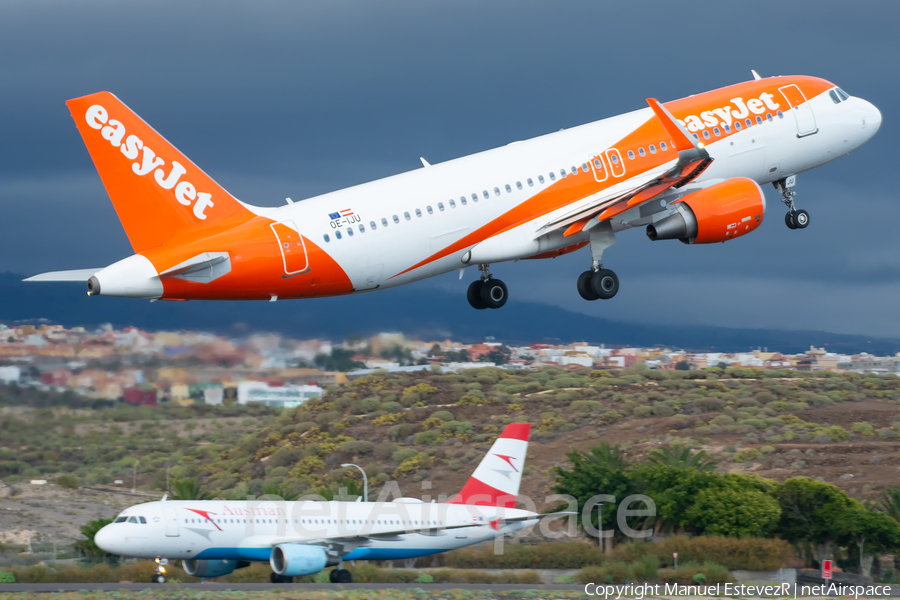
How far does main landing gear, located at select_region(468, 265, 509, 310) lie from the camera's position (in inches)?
1484

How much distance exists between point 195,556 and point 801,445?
205 feet

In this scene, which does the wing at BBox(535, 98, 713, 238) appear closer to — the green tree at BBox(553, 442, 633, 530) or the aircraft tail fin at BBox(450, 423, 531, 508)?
the aircraft tail fin at BBox(450, 423, 531, 508)

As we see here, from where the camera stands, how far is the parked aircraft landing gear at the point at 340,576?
42.4 metres

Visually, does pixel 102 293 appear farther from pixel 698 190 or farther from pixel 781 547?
pixel 781 547

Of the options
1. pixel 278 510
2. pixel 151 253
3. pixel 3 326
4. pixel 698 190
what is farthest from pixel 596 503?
pixel 151 253

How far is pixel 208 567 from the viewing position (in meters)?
41.1

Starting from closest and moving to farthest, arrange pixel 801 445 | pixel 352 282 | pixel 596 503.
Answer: pixel 352 282, pixel 596 503, pixel 801 445

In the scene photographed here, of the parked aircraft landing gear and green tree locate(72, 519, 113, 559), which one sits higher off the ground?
green tree locate(72, 519, 113, 559)

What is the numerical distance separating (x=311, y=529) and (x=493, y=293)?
441 inches

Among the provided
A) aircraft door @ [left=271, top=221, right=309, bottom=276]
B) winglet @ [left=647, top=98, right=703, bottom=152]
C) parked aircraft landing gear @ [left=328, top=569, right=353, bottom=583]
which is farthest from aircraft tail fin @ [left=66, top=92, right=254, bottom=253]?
parked aircraft landing gear @ [left=328, top=569, right=353, bottom=583]

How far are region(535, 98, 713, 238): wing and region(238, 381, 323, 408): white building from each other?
13.8 metres

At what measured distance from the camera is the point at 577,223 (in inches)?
1395

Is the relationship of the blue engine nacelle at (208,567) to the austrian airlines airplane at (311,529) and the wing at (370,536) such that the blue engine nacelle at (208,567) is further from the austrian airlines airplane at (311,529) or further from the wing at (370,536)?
the wing at (370,536)

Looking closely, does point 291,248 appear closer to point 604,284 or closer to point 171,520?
point 604,284
